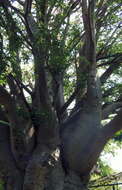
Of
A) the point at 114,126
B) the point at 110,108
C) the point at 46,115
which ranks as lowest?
the point at 114,126

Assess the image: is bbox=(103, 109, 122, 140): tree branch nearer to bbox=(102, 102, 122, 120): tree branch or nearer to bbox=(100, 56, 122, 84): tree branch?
bbox=(102, 102, 122, 120): tree branch

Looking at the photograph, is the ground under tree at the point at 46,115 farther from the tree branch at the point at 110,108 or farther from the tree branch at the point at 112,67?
the tree branch at the point at 112,67

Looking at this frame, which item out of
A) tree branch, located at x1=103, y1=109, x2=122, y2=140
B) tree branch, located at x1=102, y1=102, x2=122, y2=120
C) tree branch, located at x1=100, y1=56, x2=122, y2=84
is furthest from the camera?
tree branch, located at x1=100, y1=56, x2=122, y2=84

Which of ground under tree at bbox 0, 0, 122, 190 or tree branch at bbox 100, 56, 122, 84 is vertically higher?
tree branch at bbox 100, 56, 122, 84

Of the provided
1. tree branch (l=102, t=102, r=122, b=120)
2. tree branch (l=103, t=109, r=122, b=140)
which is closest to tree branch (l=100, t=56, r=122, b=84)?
tree branch (l=102, t=102, r=122, b=120)

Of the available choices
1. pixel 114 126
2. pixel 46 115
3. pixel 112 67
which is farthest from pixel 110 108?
pixel 46 115

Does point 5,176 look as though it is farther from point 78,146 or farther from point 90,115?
point 90,115

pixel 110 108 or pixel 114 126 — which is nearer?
pixel 114 126

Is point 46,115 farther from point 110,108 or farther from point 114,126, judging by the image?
point 110,108

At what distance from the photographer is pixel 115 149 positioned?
8.67 metres

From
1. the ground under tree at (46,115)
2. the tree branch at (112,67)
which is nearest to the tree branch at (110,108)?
the ground under tree at (46,115)

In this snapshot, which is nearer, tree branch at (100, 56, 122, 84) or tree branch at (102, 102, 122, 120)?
tree branch at (102, 102, 122, 120)

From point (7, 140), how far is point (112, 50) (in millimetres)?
2993

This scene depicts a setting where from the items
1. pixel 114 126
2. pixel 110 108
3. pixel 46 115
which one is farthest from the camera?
pixel 110 108
